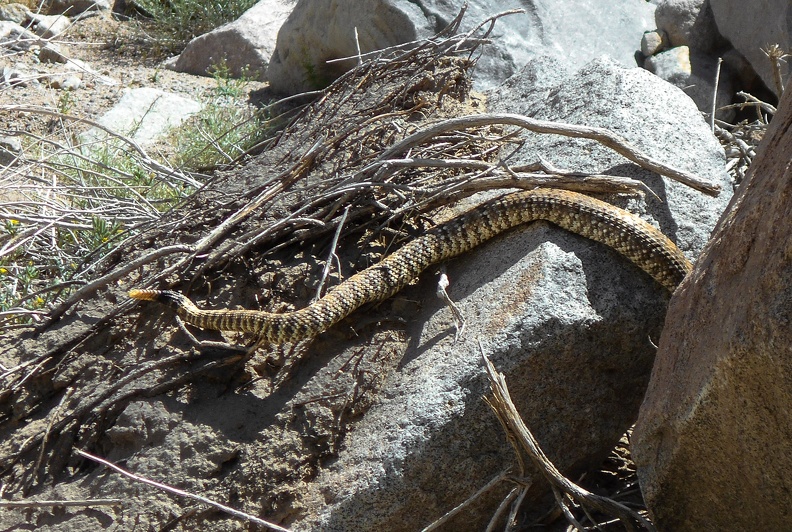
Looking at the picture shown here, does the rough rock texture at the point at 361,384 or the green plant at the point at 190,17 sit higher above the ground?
the green plant at the point at 190,17

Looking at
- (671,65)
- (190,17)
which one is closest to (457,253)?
(671,65)

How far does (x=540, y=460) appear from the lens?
3.32m

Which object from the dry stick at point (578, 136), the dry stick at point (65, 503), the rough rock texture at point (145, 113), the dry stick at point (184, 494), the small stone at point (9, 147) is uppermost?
the dry stick at point (578, 136)

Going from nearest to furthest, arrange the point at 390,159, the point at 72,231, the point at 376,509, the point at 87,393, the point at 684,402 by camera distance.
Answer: the point at 684,402
the point at 376,509
the point at 87,393
the point at 390,159
the point at 72,231

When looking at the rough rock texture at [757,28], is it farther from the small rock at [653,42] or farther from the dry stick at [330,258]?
the dry stick at [330,258]

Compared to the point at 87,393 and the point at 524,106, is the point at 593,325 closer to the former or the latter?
the point at 524,106

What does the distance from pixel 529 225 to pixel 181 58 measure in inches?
342

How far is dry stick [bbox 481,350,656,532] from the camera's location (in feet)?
10.7

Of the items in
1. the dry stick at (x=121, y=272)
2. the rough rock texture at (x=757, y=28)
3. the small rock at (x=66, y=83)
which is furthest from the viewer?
the small rock at (x=66, y=83)

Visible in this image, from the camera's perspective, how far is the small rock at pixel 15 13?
11727 mm

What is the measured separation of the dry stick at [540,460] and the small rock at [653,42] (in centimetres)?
624

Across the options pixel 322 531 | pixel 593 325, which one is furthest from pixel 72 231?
pixel 593 325

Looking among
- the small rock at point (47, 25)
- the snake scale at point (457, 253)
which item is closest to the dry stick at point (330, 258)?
the snake scale at point (457, 253)

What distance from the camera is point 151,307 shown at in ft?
14.7
